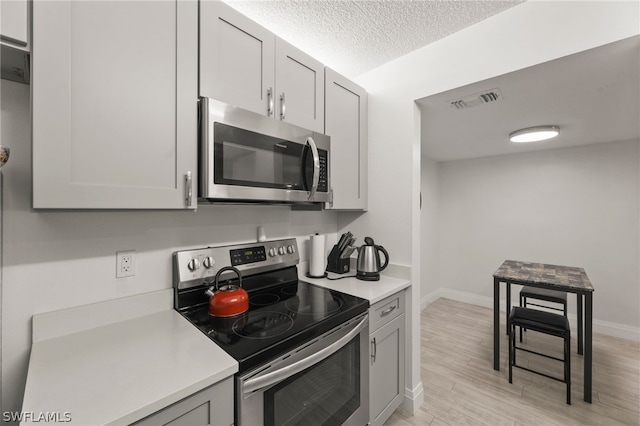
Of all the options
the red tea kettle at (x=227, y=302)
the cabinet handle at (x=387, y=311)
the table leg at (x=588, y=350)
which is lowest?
the table leg at (x=588, y=350)

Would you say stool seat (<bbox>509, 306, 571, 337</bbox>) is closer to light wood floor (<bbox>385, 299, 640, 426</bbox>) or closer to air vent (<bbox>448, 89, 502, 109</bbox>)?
light wood floor (<bbox>385, 299, 640, 426</bbox>)

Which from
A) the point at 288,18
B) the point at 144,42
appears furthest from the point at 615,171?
the point at 144,42

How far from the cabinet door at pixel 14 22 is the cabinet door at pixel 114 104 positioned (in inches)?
0.9

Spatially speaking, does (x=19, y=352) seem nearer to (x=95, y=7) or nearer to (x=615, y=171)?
(x=95, y=7)

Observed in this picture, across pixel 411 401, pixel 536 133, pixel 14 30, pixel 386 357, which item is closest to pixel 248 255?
pixel 386 357

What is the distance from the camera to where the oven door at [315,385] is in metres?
0.92

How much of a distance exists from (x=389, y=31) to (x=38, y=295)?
220cm

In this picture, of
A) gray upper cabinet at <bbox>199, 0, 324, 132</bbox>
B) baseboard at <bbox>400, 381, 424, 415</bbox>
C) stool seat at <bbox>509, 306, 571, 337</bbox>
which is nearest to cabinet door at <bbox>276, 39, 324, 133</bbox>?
gray upper cabinet at <bbox>199, 0, 324, 132</bbox>

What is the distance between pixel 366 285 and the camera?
68.7 inches

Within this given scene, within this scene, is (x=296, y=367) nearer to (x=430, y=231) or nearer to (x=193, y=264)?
(x=193, y=264)

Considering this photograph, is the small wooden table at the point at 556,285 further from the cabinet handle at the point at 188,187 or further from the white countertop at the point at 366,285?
the cabinet handle at the point at 188,187

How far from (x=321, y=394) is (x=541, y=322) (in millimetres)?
1959

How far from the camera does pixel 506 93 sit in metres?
1.73

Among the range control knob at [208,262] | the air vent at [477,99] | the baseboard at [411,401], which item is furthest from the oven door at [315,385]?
the air vent at [477,99]
